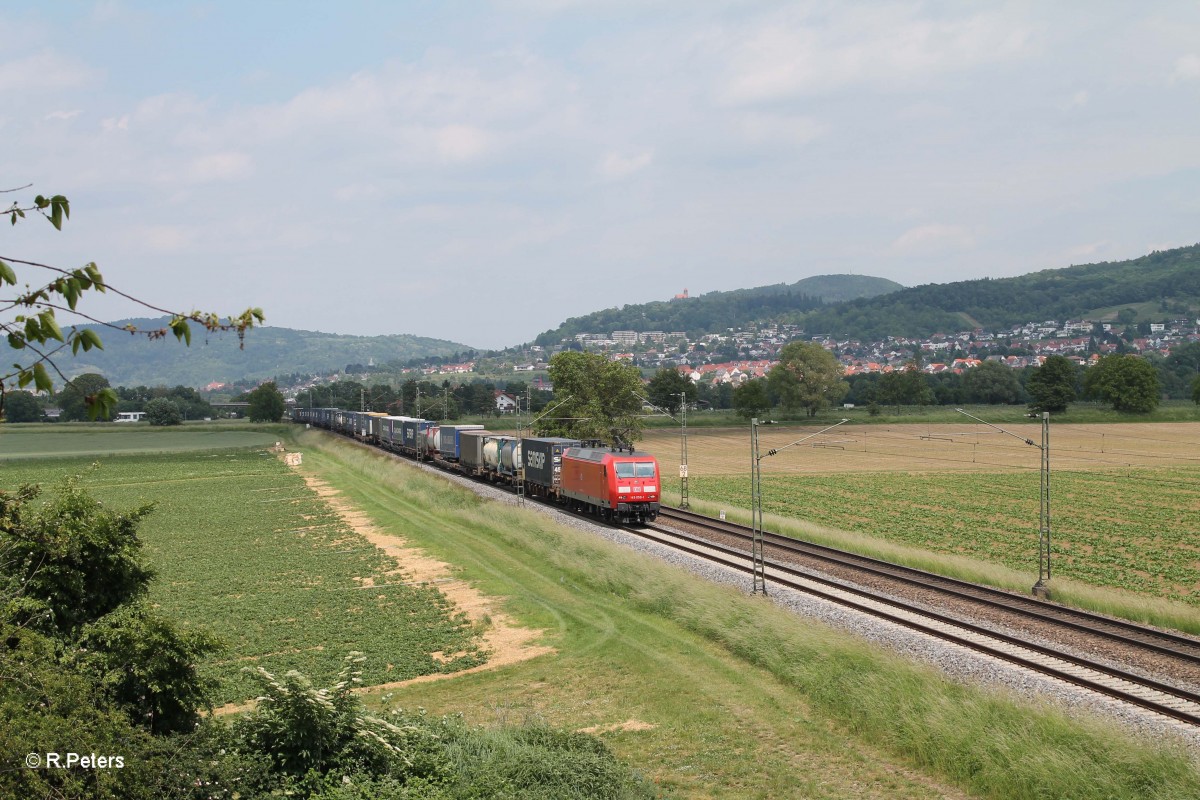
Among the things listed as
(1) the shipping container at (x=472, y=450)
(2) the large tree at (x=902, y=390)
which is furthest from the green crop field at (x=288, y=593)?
(2) the large tree at (x=902, y=390)

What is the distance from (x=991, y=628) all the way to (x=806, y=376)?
97.7 meters

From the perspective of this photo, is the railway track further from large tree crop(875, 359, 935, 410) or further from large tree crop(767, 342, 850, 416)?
large tree crop(875, 359, 935, 410)

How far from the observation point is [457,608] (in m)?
27.0

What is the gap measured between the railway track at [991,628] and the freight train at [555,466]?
4454 millimetres

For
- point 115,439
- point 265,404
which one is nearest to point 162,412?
point 265,404

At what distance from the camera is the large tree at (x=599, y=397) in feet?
257

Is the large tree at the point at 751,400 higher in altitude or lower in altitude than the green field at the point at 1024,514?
higher

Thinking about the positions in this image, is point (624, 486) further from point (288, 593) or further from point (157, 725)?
point (157, 725)

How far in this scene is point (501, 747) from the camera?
1384 cm

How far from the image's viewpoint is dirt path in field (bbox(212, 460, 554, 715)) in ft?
67.8

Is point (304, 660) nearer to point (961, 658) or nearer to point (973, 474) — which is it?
point (961, 658)

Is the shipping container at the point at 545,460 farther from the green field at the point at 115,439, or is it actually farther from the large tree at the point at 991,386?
the large tree at the point at 991,386

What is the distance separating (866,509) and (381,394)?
13985 centimetres

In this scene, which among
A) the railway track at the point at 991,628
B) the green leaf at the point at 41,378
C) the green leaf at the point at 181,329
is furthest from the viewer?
the railway track at the point at 991,628
